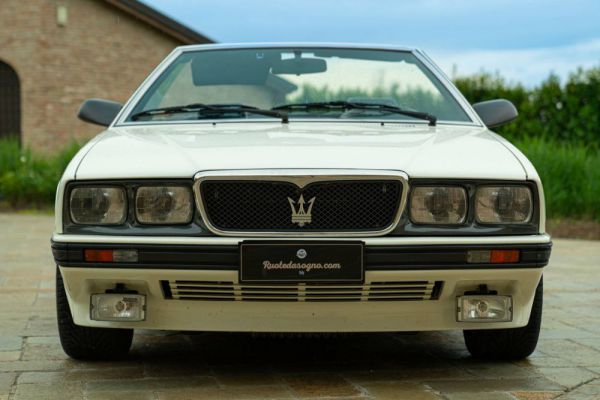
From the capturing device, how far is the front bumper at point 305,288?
3.58 metres

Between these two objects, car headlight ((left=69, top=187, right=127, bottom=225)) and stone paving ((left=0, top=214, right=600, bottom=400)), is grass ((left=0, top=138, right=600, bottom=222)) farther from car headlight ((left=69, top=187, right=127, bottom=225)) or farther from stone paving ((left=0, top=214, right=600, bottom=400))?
car headlight ((left=69, top=187, right=127, bottom=225))

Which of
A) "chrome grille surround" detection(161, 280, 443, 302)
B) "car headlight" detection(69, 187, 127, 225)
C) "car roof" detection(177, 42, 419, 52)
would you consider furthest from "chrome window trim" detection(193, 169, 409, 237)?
"car roof" detection(177, 42, 419, 52)

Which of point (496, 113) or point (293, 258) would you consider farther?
point (496, 113)

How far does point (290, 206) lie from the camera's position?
3623 mm

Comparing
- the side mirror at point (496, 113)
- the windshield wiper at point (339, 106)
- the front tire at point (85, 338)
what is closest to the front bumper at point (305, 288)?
the front tire at point (85, 338)

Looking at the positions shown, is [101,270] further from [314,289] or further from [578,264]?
[578,264]

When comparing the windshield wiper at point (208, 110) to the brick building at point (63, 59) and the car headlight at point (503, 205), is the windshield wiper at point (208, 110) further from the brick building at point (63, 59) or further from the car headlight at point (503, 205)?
the brick building at point (63, 59)

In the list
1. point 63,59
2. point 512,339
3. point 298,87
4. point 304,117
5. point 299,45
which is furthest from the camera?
point 63,59

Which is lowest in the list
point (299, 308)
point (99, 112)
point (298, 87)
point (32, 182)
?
point (32, 182)

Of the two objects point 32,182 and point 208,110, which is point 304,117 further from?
point 32,182

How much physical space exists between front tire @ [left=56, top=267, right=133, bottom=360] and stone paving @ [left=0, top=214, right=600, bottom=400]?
44mm

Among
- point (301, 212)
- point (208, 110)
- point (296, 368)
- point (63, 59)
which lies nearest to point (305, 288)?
point (301, 212)

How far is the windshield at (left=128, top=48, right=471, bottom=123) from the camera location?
189 inches

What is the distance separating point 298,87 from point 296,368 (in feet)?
5.05
